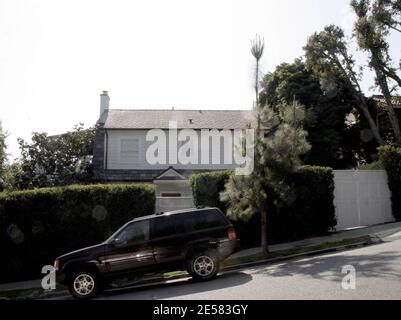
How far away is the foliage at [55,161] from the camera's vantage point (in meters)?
26.0

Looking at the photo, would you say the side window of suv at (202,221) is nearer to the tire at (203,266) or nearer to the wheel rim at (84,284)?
the tire at (203,266)

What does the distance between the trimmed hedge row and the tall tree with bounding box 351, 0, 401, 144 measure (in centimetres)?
1385

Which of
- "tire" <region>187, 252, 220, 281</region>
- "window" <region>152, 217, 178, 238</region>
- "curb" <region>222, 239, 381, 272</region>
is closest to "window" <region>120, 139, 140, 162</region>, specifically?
"curb" <region>222, 239, 381, 272</region>

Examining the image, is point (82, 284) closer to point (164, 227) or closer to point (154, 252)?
point (154, 252)

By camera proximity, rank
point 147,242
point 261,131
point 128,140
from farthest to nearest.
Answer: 1. point 128,140
2. point 261,131
3. point 147,242

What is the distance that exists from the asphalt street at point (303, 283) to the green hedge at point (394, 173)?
727 cm

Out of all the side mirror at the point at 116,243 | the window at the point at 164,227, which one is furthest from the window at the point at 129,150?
the side mirror at the point at 116,243

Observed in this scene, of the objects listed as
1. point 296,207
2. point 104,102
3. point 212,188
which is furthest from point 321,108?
point 212,188

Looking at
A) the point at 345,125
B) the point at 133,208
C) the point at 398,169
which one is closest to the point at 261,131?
the point at 133,208

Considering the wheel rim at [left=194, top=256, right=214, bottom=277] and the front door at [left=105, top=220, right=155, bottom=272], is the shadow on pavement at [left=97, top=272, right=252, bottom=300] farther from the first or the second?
the front door at [left=105, top=220, right=155, bottom=272]

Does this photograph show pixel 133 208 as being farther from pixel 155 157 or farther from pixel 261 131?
pixel 155 157

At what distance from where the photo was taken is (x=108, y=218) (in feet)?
49.3
